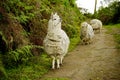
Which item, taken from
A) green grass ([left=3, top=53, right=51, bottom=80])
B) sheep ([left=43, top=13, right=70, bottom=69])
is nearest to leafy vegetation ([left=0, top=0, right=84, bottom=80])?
green grass ([left=3, top=53, right=51, bottom=80])

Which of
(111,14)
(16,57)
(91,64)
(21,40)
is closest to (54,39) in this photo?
(21,40)

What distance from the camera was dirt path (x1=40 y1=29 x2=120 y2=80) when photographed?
368 inches

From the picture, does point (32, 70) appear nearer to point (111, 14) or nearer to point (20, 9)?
Result: point (20, 9)

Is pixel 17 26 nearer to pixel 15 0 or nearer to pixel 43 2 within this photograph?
pixel 15 0

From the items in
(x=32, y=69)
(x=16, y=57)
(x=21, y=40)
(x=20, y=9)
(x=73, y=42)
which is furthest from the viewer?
(x=73, y=42)

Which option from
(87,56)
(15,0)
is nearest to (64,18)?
(87,56)

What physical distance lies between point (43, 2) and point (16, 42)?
411 centimetres

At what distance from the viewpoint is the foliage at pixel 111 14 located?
27656 millimetres

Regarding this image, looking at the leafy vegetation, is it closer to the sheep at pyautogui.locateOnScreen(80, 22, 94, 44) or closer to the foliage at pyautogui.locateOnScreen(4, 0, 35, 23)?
the foliage at pyautogui.locateOnScreen(4, 0, 35, 23)

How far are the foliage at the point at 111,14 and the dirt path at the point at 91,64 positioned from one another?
541 inches

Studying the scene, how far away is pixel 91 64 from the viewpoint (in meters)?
10.7

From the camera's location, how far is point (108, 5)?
2955 cm

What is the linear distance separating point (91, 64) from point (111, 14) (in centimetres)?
1779

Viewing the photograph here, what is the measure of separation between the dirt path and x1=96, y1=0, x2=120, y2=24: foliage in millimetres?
13745
